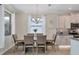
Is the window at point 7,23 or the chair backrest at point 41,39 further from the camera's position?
the chair backrest at point 41,39

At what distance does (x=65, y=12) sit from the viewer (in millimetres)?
4730

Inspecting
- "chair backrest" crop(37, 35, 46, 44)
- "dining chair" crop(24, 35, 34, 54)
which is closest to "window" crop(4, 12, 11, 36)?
"dining chair" crop(24, 35, 34, 54)

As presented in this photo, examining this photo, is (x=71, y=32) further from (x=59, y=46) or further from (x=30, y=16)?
(x=30, y=16)

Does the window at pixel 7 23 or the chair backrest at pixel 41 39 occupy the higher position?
the window at pixel 7 23

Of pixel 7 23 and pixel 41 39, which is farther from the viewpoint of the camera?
pixel 41 39

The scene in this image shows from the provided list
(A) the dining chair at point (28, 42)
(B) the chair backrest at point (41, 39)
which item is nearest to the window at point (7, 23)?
(A) the dining chair at point (28, 42)

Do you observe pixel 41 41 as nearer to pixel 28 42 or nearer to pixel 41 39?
pixel 41 39

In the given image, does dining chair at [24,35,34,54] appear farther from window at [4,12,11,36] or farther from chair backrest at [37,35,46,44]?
window at [4,12,11,36]

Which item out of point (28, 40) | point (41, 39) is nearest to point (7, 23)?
point (28, 40)

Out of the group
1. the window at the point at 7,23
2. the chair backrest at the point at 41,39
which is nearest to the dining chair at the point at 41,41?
the chair backrest at the point at 41,39

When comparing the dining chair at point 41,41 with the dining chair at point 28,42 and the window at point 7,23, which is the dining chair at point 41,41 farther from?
the window at point 7,23
